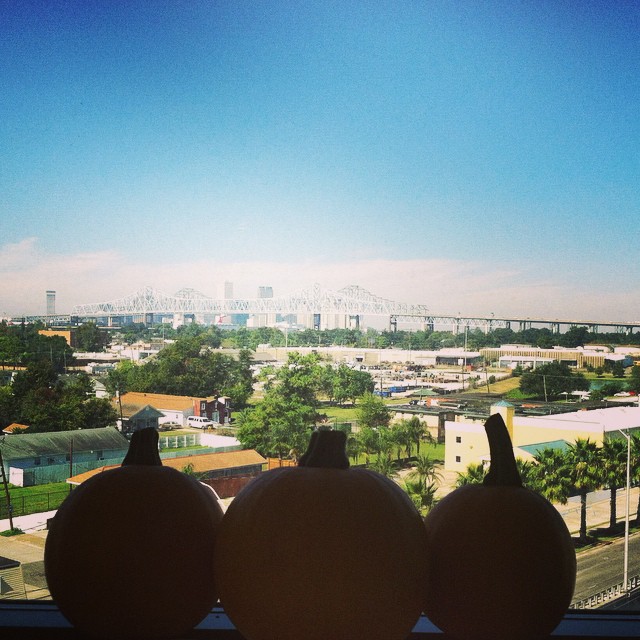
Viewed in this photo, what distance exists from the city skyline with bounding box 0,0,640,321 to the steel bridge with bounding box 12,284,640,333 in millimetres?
23

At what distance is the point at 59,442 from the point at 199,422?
0.29 m

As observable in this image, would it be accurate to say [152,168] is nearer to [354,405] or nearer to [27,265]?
[27,265]

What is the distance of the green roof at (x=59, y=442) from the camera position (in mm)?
1371

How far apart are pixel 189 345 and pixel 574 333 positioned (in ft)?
2.92

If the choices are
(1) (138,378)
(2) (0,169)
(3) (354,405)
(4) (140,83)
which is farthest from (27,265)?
(3) (354,405)

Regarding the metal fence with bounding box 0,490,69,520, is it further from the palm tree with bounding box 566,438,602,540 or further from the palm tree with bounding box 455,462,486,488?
the palm tree with bounding box 566,438,602,540

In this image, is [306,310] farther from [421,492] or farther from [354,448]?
[421,492]

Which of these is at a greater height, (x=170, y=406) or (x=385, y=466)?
(x=170, y=406)

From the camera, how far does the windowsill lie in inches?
26.9

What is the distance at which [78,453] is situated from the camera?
4.54 feet

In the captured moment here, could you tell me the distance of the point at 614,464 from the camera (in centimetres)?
140

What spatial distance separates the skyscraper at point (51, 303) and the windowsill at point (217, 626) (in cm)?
81

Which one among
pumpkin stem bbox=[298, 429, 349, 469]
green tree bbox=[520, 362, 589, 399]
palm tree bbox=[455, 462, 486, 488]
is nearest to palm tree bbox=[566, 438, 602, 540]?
green tree bbox=[520, 362, 589, 399]

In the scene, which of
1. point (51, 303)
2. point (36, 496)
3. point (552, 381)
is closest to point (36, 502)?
point (36, 496)
